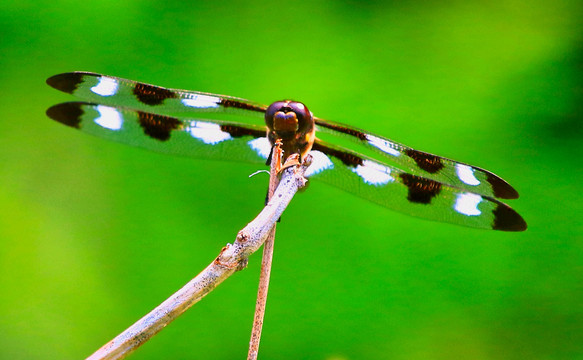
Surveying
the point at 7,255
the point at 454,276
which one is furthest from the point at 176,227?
the point at 454,276

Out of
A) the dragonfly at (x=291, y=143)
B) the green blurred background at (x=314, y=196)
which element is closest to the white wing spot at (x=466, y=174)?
the dragonfly at (x=291, y=143)

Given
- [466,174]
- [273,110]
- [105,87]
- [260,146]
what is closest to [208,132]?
[260,146]

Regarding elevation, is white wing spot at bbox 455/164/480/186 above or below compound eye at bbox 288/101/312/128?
above

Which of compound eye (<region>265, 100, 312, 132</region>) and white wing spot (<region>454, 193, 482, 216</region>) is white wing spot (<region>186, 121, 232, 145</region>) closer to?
compound eye (<region>265, 100, 312, 132</region>)

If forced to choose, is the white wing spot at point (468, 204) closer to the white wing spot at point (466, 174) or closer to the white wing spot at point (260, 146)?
the white wing spot at point (466, 174)

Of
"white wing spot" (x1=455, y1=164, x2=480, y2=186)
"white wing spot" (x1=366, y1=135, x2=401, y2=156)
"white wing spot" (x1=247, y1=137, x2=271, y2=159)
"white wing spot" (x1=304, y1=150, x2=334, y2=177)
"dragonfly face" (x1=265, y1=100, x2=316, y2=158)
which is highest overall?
"white wing spot" (x1=247, y1=137, x2=271, y2=159)

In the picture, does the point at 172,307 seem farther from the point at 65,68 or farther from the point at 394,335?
the point at 65,68

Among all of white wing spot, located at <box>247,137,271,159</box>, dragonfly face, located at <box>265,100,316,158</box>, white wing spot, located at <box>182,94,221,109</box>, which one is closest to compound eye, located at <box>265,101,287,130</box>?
dragonfly face, located at <box>265,100,316,158</box>
